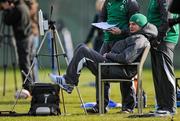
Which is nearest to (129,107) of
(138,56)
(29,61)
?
(138,56)

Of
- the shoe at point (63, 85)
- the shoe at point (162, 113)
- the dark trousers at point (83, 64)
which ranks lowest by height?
the shoe at point (162, 113)

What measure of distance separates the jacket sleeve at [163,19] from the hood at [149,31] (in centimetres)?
8

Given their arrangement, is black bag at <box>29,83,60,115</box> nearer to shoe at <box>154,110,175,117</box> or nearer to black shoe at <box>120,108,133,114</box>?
black shoe at <box>120,108,133,114</box>

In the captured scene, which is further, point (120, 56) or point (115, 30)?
point (115, 30)

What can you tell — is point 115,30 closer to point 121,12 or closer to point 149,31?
point 121,12

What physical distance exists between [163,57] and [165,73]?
256 millimetres

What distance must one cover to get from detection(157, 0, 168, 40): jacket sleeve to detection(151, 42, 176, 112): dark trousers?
15 centimetres

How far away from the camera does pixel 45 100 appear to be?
43.6ft

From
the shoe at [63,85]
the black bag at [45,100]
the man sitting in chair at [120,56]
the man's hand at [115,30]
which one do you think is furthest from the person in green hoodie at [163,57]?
the black bag at [45,100]

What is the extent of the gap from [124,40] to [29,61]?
6140 mm

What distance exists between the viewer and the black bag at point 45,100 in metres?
13.1

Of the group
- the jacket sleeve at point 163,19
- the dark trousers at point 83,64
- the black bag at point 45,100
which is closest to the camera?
the jacket sleeve at point 163,19

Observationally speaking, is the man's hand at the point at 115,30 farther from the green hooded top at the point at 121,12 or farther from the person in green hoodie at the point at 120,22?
the green hooded top at the point at 121,12

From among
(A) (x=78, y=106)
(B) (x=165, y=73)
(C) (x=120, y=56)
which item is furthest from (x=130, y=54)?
(A) (x=78, y=106)
